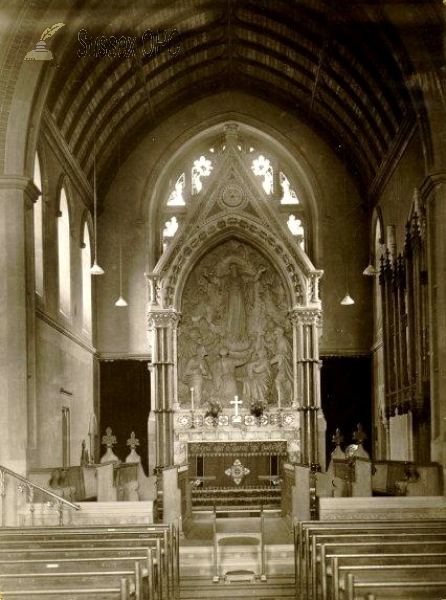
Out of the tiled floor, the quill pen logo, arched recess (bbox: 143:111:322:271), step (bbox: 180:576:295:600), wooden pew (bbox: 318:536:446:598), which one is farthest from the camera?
arched recess (bbox: 143:111:322:271)

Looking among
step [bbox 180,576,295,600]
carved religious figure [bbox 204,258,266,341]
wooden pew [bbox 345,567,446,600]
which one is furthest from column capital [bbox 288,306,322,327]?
wooden pew [bbox 345,567,446,600]

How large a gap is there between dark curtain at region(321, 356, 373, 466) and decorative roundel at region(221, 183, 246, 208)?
486cm

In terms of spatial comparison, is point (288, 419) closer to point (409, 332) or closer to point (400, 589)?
point (409, 332)

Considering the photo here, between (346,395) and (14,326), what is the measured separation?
11.8m

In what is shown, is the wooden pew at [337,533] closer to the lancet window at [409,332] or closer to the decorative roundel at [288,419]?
the lancet window at [409,332]

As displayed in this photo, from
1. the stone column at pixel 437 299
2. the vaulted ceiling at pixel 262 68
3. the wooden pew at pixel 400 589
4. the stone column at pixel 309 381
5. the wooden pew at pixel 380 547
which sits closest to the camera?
the wooden pew at pixel 400 589

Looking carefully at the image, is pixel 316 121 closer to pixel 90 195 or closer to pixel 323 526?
pixel 90 195

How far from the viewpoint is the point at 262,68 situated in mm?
26156

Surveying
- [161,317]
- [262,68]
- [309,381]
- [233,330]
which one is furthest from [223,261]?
[262,68]

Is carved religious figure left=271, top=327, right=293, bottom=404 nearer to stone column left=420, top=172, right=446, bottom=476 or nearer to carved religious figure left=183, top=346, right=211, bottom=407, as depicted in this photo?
carved religious figure left=183, top=346, right=211, bottom=407

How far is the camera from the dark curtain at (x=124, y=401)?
26.1m

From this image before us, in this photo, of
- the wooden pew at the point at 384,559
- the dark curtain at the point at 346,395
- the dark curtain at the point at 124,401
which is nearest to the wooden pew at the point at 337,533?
the wooden pew at the point at 384,559

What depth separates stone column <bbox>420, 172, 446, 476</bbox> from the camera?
17594 mm

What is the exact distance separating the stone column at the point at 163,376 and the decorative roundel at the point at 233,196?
3340 millimetres
